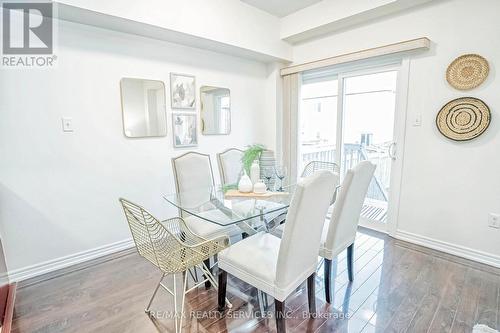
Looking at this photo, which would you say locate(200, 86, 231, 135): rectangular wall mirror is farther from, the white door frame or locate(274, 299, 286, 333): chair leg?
locate(274, 299, 286, 333): chair leg

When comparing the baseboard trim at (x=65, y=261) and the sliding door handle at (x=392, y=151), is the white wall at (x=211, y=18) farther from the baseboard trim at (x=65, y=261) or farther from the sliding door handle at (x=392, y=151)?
the baseboard trim at (x=65, y=261)

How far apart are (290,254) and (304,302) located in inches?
30.1

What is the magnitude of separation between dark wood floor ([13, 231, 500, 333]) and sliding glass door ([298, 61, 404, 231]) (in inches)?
35.8

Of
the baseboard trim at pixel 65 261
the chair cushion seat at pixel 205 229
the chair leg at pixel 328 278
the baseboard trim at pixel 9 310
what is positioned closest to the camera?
the baseboard trim at pixel 9 310

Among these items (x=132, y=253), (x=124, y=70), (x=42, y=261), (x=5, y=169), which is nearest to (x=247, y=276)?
(x=132, y=253)

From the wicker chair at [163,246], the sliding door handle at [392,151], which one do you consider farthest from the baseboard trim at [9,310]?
the sliding door handle at [392,151]

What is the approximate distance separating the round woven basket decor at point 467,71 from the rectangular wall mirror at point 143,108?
9.45 ft

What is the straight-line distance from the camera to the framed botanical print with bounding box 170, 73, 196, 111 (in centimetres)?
289

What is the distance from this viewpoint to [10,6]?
197 cm

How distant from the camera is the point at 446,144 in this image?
2.50 m

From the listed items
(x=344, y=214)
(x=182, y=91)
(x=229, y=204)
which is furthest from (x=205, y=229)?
(x=182, y=91)

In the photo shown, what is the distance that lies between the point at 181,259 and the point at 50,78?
75.9 inches

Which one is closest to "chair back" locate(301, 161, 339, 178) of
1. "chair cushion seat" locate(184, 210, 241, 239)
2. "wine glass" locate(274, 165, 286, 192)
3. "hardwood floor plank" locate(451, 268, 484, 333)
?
"wine glass" locate(274, 165, 286, 192)

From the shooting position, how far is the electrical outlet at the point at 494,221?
2289 millimetres
